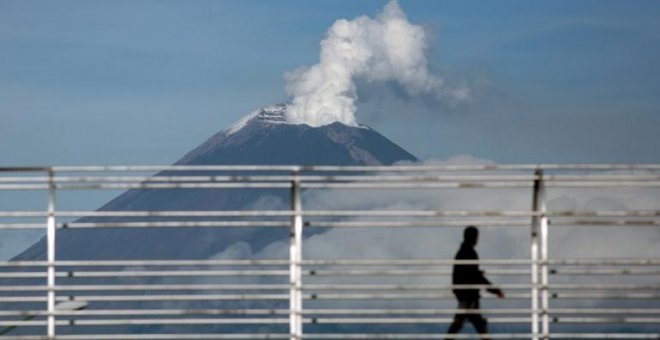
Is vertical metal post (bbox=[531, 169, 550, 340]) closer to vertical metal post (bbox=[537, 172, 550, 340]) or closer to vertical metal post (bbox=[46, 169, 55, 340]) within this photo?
vertical metal post (bbox=[537, 172, 550, 340])

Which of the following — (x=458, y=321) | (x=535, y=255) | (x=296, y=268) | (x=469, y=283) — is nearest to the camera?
(x=296, y=268)

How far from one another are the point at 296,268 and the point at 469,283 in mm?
2147

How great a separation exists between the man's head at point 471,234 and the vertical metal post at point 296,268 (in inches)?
80.7

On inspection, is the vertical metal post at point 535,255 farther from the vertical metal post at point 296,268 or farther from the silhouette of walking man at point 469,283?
the vertical metal post at point 296,268

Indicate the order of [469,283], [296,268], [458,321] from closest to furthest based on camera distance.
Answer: [296,268] < [469,283] < [458,321]

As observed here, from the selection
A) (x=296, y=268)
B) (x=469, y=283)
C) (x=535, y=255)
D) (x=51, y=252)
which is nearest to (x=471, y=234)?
(x=469, y=283)

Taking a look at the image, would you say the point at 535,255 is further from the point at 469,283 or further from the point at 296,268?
the point at 296,268

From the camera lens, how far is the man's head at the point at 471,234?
725 inches

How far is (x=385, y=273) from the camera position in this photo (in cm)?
1747

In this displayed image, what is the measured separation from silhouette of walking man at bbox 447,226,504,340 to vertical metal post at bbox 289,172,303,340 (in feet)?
6.28

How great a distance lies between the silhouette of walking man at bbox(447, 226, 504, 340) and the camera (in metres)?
18.4

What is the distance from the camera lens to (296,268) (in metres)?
17.8

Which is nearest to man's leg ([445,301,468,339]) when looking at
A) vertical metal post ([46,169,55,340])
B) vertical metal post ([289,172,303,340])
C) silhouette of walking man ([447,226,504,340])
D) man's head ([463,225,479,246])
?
silhouette of walking man ([447,226,504,340])

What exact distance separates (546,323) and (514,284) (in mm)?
653
